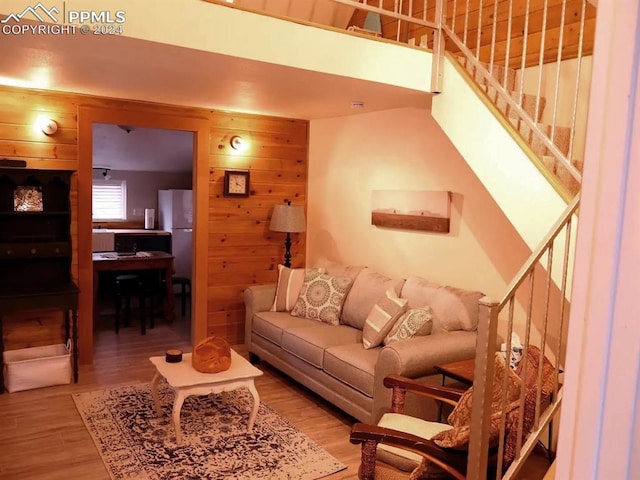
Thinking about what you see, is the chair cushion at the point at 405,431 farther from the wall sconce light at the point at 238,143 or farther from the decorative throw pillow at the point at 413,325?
the wall sconce light at the point at 238,143

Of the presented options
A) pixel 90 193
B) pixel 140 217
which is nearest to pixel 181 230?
pixel 140 217

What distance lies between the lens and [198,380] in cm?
331

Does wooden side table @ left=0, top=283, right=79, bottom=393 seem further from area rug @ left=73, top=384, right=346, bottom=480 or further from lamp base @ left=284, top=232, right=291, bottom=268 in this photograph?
lamp base @ left=284, top=232, right=291, bottom=268

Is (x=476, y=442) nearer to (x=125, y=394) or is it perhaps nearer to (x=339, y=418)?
(x=339, y=418)

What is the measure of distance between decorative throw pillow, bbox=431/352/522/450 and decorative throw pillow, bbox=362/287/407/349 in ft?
4.76

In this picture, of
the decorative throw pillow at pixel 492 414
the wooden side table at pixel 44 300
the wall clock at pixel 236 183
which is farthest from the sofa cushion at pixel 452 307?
the wooden side table at pixel 44 300

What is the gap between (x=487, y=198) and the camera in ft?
12.9

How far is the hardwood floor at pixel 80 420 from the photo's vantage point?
10.2 ft

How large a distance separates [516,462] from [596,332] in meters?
1.76

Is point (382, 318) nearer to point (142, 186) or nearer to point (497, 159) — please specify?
point (497, 159)

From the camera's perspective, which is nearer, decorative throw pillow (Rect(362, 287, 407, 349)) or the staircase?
the staircase

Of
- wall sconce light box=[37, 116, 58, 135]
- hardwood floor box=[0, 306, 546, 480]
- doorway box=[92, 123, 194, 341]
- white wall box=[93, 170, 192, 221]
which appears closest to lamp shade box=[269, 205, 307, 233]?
hardwood floor box=[0, 306, 546, 480]

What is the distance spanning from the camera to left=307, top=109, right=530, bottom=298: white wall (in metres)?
3.96

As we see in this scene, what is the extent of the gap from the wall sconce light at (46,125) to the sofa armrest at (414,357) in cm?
317
